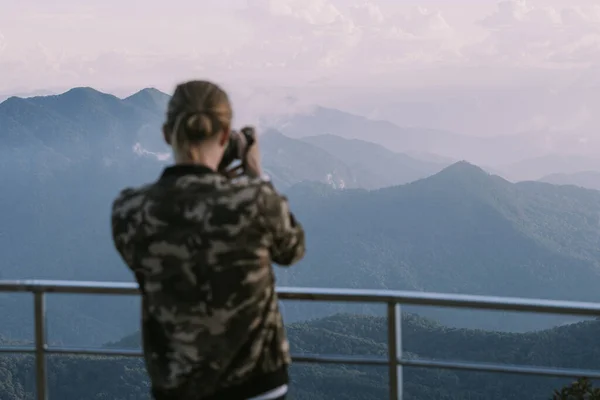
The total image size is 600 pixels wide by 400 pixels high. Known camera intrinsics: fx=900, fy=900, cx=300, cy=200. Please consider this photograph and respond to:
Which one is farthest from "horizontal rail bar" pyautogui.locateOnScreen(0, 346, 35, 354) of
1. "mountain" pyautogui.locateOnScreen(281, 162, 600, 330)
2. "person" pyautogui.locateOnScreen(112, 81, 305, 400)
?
"mountain" pyautogui.locateOnScreen(281, 162, 600, 330)

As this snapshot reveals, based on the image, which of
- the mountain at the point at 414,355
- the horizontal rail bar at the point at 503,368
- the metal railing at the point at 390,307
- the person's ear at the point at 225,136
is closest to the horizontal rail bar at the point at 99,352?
the metal railing at the point at 390,307

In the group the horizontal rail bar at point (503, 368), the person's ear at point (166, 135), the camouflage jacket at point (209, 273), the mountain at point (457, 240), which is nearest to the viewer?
the camouflage jacket at point (209, 273)

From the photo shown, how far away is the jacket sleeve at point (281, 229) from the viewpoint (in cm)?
198

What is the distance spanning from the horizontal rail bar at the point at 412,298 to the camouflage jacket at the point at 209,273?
0.74m

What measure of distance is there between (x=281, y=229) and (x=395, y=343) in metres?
1.08

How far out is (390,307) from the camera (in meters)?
2.90

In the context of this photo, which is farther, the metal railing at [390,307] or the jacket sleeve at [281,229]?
the metal railing at [390,307]

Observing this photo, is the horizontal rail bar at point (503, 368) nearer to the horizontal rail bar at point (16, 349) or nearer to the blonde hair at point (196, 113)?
the blonde hair at point (196, 113)

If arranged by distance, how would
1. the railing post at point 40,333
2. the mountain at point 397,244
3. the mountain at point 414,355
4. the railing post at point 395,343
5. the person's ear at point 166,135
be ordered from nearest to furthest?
the person's ear at point 166,135 → the railing post at point 395,343 → the railing post at point 40,333 → the mountain at point 414,355 → the mountain at point 397,244

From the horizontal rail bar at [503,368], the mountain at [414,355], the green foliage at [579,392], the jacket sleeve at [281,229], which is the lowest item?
A: the mountain at [414,355]

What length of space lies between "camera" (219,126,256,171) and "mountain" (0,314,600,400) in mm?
44313

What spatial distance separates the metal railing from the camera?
2658 millimetres

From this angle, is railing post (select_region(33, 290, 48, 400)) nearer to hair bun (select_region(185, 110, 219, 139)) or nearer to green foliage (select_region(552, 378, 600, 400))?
hair bun (select_region(185, 110, 219, 139))

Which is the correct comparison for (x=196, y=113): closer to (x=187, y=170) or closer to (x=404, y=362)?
(x=187, y=170)
